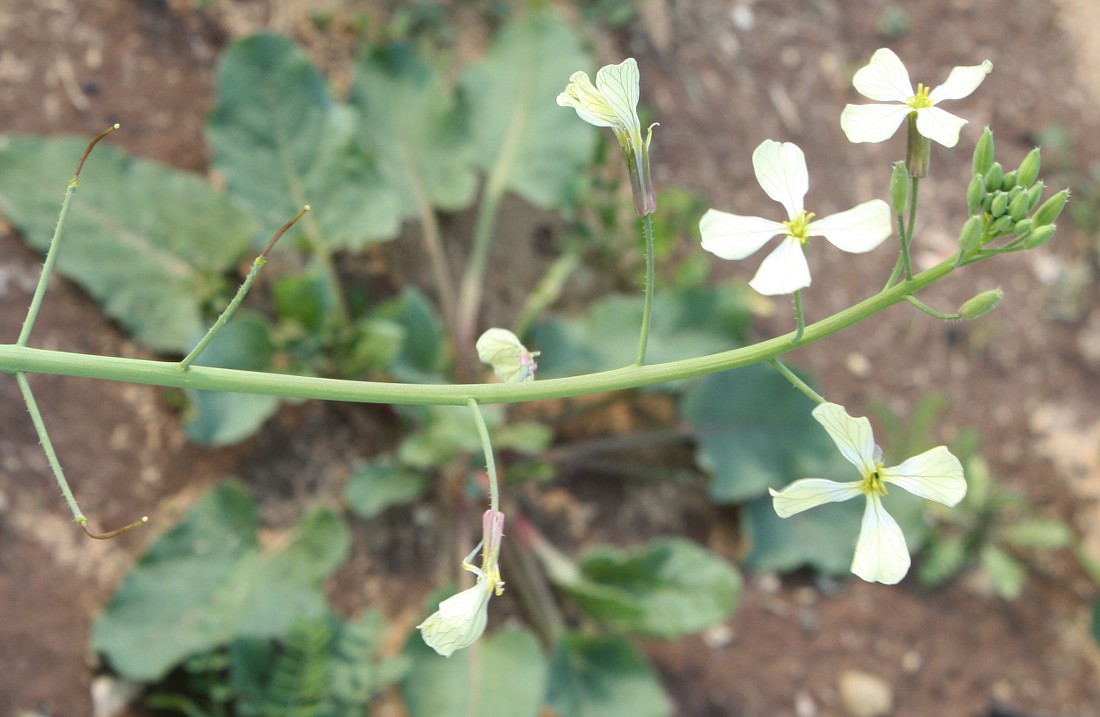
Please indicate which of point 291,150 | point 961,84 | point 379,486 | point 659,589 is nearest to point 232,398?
point 379,486

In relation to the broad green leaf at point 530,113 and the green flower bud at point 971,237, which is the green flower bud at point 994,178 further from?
the broad green leaf at point 530,113

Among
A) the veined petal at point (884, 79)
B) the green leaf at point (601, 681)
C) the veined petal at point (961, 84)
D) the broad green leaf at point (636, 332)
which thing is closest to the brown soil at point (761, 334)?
the green leaf at point (601, 681)

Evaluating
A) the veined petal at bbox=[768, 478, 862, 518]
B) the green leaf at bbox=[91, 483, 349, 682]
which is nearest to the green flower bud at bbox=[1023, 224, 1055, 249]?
the veined petal at bbox=[768, 478, 862, 518]

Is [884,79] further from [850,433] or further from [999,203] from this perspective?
[850,433]

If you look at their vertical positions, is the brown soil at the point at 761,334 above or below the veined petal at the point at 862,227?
below

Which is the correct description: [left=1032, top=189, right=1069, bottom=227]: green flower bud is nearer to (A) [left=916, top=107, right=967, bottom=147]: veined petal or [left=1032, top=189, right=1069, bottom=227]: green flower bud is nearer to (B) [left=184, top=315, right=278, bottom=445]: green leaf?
(A) [left=916, top=107, right=967, bottom=147]: veined petal
